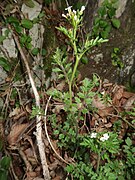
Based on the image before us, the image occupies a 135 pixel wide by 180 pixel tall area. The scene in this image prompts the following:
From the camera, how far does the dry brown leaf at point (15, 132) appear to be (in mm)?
2373

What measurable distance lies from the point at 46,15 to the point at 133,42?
809mm

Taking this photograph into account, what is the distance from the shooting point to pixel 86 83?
5.93 feet

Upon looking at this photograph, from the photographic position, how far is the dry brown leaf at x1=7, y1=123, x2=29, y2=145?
2373mm

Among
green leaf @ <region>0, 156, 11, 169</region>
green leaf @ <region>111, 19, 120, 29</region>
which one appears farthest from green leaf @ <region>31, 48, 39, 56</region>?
green leaf @ <region>0, 156, 11, 169</region>

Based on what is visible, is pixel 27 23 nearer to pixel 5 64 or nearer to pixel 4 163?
pixel 5 64

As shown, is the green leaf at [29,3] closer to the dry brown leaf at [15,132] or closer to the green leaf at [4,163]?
the dry brown leaf at [15,132]

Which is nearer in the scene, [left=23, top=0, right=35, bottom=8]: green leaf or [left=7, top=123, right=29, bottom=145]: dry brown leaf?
[left=7, top=123, right=29, bottom=145]: dry brown leaf

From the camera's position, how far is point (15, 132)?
240cm

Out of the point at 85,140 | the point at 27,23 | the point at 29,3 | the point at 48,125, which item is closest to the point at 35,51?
the point at 27,23

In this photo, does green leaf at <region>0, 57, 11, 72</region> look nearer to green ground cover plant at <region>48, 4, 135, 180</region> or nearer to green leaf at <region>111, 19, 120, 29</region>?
green ground cover plant at <region>48, 4, 135, 180</region>

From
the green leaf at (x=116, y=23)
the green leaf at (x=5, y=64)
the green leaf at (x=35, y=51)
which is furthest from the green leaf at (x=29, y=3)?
the green leaf at (x=116, y=23)

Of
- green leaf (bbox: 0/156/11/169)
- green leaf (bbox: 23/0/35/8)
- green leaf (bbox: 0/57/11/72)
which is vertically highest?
green leaf (bbox: 23/0/35/8)

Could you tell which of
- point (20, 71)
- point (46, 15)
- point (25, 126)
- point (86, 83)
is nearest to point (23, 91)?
point (20, 71)

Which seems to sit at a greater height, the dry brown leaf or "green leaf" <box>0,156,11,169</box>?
the dry brown leaf
